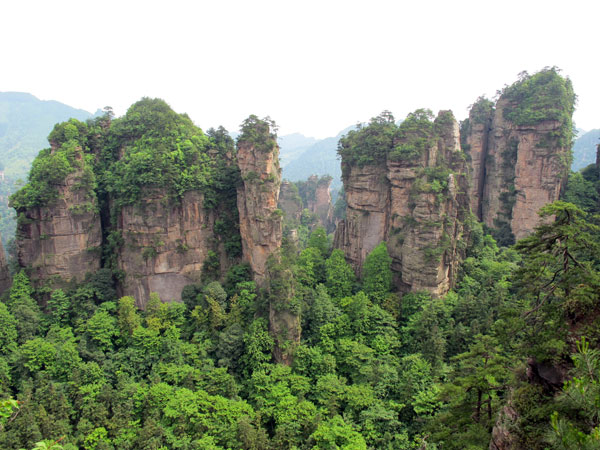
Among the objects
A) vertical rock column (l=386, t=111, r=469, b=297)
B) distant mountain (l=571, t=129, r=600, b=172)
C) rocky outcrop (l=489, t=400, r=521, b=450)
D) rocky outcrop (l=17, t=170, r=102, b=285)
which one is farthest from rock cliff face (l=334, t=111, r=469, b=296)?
distant mountain (l=571, t=129, r=600, b=172)

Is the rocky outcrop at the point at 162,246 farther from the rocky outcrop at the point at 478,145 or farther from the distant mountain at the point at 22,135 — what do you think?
the distant mountain at the point at 22,135

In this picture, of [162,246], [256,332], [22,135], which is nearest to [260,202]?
[162,246]

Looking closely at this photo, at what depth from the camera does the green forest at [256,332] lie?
1266 cm

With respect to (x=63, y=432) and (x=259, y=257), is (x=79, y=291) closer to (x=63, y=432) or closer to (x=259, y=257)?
(x=63, y=432)

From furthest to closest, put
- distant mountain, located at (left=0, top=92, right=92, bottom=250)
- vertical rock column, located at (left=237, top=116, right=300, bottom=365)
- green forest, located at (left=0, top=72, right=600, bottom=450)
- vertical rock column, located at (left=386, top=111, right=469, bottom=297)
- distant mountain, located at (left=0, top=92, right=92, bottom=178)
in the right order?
distant mountain, located at (left=0, top=92, right=92, bottom=178)
distant mountain, located at (left=0, top=92, right=92, bottom=250)
vertical rock column, located at (left=237, top=116, right=300, bottom=365)
vertical rock column, located at (left=386, top=111, right=469, bottom=297)
green forest, located at (left=0, top=72, right=600, bottom=450)

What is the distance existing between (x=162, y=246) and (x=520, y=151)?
103 ft

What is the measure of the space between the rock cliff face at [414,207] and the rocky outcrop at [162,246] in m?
12.7

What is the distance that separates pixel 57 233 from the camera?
28375mm

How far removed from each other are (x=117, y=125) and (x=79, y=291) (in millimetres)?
13442

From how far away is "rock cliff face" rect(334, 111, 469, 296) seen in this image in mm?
27219

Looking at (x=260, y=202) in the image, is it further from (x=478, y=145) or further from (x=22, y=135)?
(x=22, y=135)

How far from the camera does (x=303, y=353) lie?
952 inches

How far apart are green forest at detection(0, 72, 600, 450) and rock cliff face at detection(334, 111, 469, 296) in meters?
0.83

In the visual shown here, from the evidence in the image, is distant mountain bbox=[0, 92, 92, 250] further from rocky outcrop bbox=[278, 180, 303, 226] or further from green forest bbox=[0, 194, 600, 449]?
green forest bbox=[0, 194, 600, 449]
